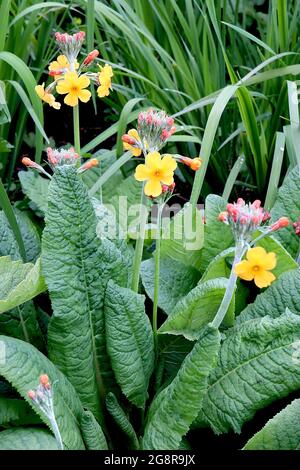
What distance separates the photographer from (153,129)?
1.32 metres

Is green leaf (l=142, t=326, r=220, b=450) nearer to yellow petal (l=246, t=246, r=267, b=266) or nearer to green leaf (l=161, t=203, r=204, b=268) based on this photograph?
yellow petal (l=246, t=246, r=267, b=266)

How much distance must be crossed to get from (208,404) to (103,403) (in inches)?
10.6

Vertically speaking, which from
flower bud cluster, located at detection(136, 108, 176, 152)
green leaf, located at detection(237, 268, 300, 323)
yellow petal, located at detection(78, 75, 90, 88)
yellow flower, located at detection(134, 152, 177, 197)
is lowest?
green leaf, located at detection(237, 268, 300, 323)

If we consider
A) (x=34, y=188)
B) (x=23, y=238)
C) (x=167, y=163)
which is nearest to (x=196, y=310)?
(x=167, y=163)

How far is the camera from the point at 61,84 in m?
1.53

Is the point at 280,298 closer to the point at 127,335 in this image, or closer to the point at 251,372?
the point at 251,372

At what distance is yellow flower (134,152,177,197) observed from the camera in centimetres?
126

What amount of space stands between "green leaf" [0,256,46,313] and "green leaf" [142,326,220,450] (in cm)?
34

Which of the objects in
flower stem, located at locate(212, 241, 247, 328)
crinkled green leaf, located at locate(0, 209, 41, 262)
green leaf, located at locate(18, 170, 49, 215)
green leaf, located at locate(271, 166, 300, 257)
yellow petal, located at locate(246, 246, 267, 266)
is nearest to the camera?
yellow petal, located at locate(246, 246, 267, 266)

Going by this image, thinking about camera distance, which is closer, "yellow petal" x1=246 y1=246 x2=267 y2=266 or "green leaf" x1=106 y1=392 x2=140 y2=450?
"yellow petal" x1=246 y1=246 x2=267 y2=266

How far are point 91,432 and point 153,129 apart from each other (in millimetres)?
613

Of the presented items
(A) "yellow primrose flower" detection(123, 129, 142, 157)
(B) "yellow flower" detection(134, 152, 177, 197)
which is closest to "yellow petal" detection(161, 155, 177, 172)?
(B) "yellow flower" detection(134, 152, 177, 197)
